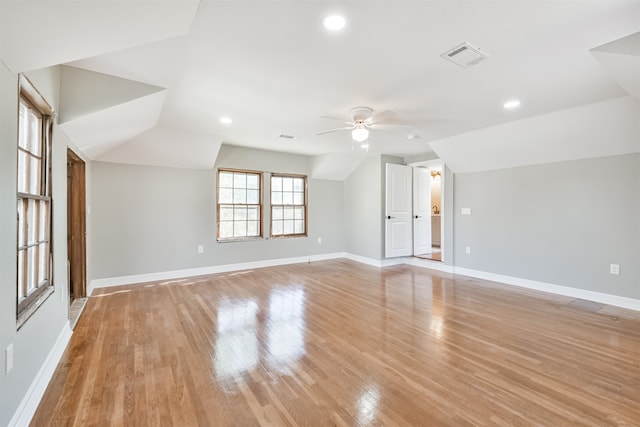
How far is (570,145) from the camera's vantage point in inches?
150

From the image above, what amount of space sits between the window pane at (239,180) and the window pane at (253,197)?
18cm

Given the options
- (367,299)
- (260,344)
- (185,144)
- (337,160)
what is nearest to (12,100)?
(260,344)

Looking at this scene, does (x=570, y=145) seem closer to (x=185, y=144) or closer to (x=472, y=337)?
(x=472, y=337)

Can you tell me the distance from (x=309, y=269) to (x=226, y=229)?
183 cm

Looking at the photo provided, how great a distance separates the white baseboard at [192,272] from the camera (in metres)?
4.47

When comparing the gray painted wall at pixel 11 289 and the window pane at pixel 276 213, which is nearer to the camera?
the gray painted wall at pixel 11 289

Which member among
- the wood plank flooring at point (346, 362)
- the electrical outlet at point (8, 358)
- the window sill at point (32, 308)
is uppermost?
the window sill at point (32, 308)

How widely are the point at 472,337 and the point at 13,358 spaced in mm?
3376

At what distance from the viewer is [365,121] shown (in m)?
3.63

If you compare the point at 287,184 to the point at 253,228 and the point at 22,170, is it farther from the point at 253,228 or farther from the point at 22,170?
the point at 22,170

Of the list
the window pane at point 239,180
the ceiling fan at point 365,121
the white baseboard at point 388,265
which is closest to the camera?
the ceiling fan at point 365,121

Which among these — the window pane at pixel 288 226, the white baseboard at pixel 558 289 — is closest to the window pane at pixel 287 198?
the window pane at pixel 288 226

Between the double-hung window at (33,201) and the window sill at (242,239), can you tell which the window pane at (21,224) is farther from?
the window sill at (242,239)

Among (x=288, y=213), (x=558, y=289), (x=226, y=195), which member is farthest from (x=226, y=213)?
(x=558, y=289)
